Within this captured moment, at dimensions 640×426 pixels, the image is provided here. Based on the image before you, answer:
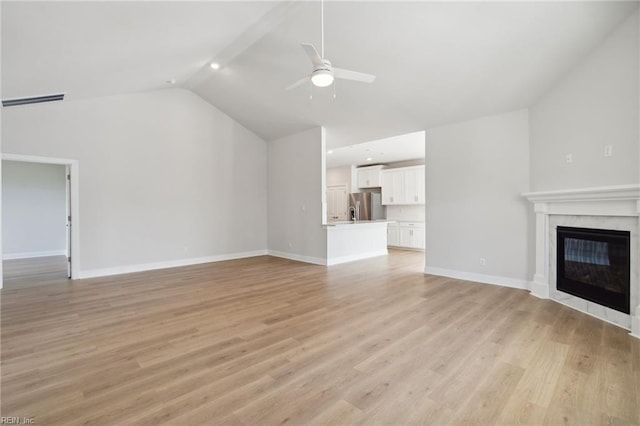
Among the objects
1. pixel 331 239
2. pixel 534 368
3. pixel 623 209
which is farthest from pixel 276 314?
pixel 623 209

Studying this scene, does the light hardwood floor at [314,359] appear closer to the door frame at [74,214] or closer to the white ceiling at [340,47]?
the door frame at [74,214]

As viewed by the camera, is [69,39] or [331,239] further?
[331,239]

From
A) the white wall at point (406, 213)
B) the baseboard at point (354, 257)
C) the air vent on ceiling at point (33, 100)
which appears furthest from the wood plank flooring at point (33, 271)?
the white wall at point (406, 213)

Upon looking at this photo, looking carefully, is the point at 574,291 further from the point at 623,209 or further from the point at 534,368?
the point at 534,368

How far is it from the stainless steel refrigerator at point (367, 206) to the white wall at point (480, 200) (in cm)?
411

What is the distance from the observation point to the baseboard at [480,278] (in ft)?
15.0

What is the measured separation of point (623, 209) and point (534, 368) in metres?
2.18

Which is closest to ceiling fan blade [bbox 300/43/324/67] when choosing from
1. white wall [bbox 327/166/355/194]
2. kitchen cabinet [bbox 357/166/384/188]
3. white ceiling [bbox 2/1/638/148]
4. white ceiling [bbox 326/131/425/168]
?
white ceiling [bbox 2/1/638/148]

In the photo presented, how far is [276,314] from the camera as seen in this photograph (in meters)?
3.54

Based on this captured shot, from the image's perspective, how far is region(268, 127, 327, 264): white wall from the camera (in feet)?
22.1

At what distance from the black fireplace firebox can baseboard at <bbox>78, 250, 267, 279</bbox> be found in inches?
253

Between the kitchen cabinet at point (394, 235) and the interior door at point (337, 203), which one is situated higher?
the interior door at point (337, 203)

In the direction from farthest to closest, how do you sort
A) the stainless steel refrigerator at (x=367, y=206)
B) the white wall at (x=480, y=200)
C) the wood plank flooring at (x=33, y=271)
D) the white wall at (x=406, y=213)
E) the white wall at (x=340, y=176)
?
1. the white wall at (x=340, y=176)
2. the stainless steel refrigerator at (x=367, y=206)
3. the white wall at (x=406, y=213)
4. the wood plank flooring at (x=33, y=271)
5. the white wall at (x=480, y=200)

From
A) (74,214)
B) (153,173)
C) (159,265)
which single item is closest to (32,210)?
(74,214)
